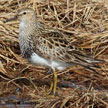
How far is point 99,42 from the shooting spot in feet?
21.4

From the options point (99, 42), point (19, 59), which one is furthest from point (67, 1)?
point (19, 59)

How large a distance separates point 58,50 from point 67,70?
2.74ft

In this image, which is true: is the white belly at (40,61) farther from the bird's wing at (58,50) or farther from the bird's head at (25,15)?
the bird's head at (25,15)

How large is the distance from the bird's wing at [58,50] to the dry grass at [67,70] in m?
0.43

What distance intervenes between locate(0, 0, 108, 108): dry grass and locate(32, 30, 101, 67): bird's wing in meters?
0.43

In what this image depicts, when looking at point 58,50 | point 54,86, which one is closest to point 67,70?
point 54,86

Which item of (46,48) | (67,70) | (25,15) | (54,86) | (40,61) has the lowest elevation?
(54,86)

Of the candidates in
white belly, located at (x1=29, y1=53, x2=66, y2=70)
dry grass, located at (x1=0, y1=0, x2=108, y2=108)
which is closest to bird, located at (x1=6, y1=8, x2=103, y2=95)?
white belly, located at (x1=29, y1=53, x2=66, y2=70)

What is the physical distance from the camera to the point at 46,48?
512 cm

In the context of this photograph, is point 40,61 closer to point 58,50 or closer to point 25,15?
point 58,50

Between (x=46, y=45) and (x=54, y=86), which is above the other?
(x=46, y=45)

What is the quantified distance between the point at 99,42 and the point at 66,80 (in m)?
1.14

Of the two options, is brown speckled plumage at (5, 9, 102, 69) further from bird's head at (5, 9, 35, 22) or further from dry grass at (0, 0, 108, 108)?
dry grass at (0, 0, 108, 108)

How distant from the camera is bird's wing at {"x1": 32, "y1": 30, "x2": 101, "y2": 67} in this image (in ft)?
16.8
